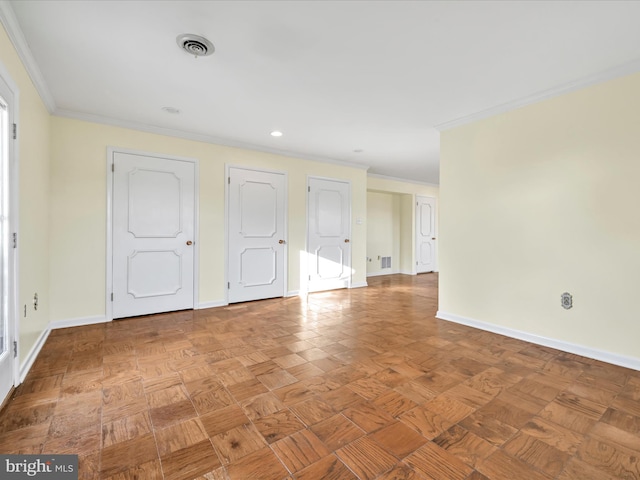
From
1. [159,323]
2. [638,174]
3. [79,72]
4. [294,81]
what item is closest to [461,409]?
[638,174]

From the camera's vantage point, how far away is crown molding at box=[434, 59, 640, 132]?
92.7 inches

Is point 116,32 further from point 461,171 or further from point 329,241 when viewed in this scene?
point 329,241

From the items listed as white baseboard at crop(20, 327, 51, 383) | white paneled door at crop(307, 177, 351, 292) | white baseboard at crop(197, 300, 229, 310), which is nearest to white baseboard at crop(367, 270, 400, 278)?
white paneled door at crop(307, 177, 351, 292)

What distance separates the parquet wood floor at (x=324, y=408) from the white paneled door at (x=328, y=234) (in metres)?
2.23

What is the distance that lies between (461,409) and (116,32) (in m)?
3.21

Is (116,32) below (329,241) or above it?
above

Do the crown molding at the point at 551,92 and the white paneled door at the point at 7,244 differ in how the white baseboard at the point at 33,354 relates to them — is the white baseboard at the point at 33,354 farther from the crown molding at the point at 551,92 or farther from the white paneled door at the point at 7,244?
the crown molding at the point at 551,92

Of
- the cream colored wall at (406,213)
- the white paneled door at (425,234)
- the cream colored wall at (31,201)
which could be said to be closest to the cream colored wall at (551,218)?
the cream colored wall at (406,213)

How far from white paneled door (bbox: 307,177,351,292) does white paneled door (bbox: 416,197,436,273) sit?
2.80m

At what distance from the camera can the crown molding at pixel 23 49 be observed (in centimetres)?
179

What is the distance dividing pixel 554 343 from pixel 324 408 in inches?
91.0

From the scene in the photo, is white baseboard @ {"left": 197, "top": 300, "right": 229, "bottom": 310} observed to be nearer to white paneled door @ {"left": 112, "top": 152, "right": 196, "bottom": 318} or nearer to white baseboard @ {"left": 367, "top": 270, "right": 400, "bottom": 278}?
white paneled door @ {"left": 112, "top": 152, "right": 196, "bottom": 318}

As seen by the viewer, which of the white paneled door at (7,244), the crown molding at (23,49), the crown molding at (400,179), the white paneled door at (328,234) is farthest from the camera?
the crown molding at (400,179)

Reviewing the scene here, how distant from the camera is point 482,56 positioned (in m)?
2.24
